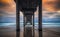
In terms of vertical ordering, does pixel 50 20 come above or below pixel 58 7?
below

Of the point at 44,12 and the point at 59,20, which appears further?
the point at 59,20

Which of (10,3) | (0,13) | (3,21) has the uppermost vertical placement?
(10,3)

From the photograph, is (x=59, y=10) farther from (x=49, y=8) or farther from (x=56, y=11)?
(x=49, y=8)

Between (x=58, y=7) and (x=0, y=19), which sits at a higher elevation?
(x=58, y=7)

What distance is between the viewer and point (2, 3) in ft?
47.1

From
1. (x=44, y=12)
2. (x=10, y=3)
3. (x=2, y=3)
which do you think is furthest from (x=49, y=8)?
(x=2, y=3)

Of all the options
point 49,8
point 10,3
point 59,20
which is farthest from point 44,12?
point 10,3

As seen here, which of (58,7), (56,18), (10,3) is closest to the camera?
(10,3)

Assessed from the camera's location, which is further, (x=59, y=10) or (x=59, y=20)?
(x=59, y=20)

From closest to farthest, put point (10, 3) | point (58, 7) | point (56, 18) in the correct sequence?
point (10, 3) → point (58, 7) → point (56, 18)

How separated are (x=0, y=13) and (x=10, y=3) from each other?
80.0 inches

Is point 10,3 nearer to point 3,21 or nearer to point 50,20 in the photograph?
point 3,21

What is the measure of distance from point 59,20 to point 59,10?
6.98 ft

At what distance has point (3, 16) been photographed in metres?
15.2
